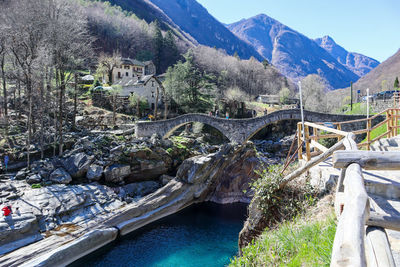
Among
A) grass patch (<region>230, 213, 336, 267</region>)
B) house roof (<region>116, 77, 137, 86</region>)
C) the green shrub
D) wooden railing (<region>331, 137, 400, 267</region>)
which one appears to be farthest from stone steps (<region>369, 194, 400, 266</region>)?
house roof (<region>116, 77, 137, 86</region>)

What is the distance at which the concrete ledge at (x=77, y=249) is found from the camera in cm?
1057

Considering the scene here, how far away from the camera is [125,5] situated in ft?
321

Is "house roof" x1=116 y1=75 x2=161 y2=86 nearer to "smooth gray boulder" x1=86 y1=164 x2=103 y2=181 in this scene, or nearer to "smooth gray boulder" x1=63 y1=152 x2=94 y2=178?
"smooth gray boulder" x1=63 y1=152 x2=94 y2=178

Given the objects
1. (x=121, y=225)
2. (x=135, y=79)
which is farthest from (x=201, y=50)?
(x=121, y=225)

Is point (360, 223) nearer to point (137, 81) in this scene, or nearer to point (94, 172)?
point (94, 172)

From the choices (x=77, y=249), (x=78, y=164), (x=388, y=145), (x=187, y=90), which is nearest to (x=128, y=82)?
(x=187, y=90)

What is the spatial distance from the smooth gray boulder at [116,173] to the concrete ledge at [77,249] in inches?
204

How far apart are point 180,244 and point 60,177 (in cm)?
955

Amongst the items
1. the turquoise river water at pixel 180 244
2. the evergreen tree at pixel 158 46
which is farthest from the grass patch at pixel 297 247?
the evergreen tree at pixel 158 46

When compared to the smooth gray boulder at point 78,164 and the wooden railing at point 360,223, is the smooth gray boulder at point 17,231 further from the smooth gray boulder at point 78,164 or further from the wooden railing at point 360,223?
the wooden railing at point 360,223

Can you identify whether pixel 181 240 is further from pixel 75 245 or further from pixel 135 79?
pixel 135 79

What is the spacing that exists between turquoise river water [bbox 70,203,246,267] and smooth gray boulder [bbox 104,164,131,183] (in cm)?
487

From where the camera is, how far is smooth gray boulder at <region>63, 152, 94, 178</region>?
17.2 metres

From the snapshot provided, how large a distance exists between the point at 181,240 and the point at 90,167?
346 inches
